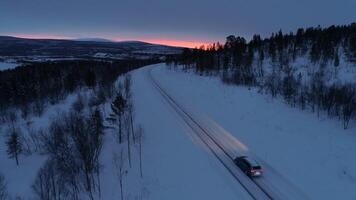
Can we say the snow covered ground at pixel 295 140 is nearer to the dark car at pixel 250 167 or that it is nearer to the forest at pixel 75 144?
the dark car at pixel 250 167

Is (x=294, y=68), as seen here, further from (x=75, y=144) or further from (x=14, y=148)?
(x=14, y=148)

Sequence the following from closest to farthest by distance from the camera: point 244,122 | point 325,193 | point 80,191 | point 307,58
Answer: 1. point 325,193
2. point 80,191
3. point 244,122
4. point 307,58

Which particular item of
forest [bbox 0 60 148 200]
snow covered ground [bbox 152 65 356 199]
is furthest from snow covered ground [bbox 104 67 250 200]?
snow covered ground [bbox 152 65 356 199]

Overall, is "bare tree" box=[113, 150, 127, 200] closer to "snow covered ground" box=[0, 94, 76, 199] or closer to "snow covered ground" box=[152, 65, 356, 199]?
"snow covered ground" box=[0, 94, 76, 199]

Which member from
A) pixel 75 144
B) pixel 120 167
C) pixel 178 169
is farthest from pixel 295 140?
pixel 75 144

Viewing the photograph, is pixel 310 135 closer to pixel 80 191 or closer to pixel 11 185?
pixel 80 191

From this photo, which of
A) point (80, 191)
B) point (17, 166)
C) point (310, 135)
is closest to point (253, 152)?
point (310, 135)

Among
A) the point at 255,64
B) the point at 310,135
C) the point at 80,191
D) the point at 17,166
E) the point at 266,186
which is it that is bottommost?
the point at 17,166
